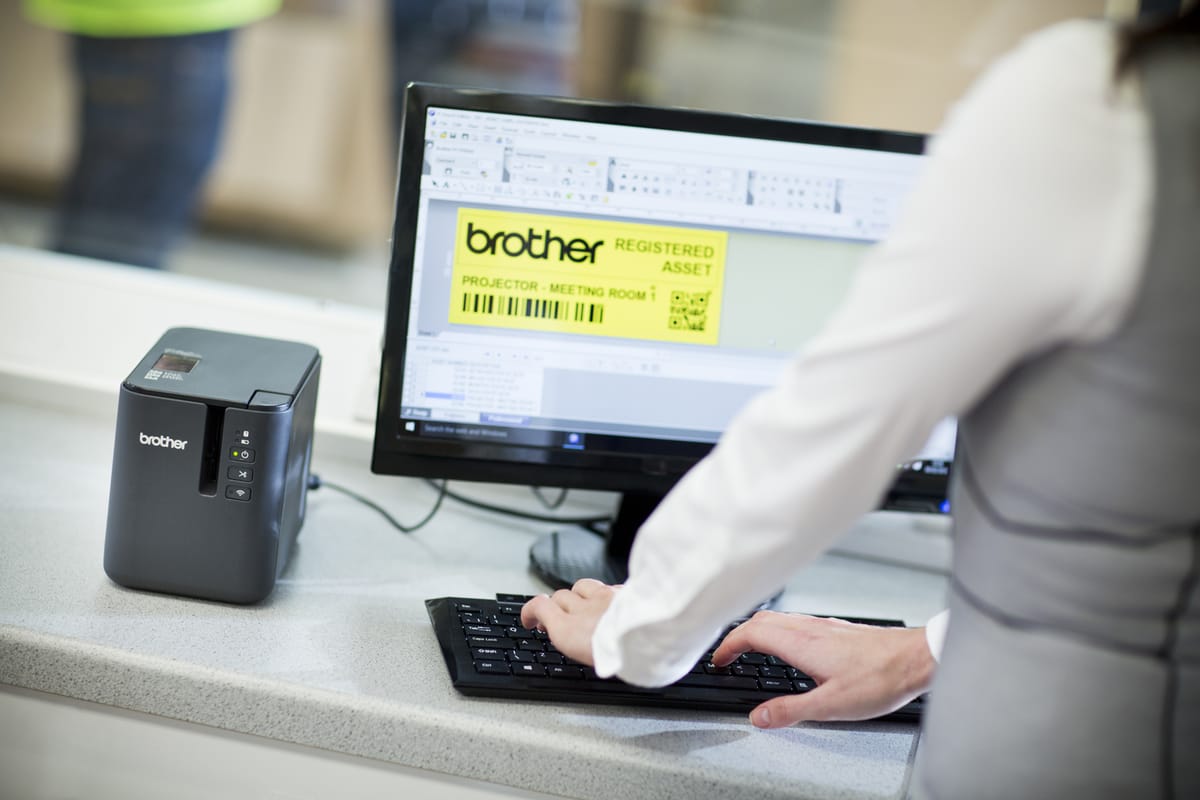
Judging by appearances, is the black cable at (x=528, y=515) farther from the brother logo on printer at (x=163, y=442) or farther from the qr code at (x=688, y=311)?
the brother logo on printer at (x=163, y=442)

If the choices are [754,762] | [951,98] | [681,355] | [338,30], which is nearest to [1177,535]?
[754,762]

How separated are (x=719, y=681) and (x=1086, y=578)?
0.37 meters

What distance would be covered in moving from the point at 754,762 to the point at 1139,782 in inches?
11.2

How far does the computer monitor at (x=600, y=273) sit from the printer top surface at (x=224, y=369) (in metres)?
0.09

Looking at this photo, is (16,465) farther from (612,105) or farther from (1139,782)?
(1139,782)

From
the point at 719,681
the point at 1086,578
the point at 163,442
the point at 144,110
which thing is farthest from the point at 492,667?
the point at 144,110

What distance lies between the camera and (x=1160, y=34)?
56 cm

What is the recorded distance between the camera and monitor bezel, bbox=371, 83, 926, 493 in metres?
1.04

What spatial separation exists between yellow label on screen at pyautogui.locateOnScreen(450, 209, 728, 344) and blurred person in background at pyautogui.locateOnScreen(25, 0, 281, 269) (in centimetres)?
242

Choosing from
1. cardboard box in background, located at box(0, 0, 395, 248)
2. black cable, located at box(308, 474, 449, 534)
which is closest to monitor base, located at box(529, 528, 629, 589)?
black cable, located at box(308, 474, 449, 534)

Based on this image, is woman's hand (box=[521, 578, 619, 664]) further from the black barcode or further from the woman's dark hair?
the woman's dark hair

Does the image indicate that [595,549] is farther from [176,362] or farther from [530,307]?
[176,362]

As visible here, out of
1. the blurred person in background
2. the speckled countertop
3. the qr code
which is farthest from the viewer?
the blurred person in background

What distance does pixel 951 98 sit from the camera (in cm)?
233
